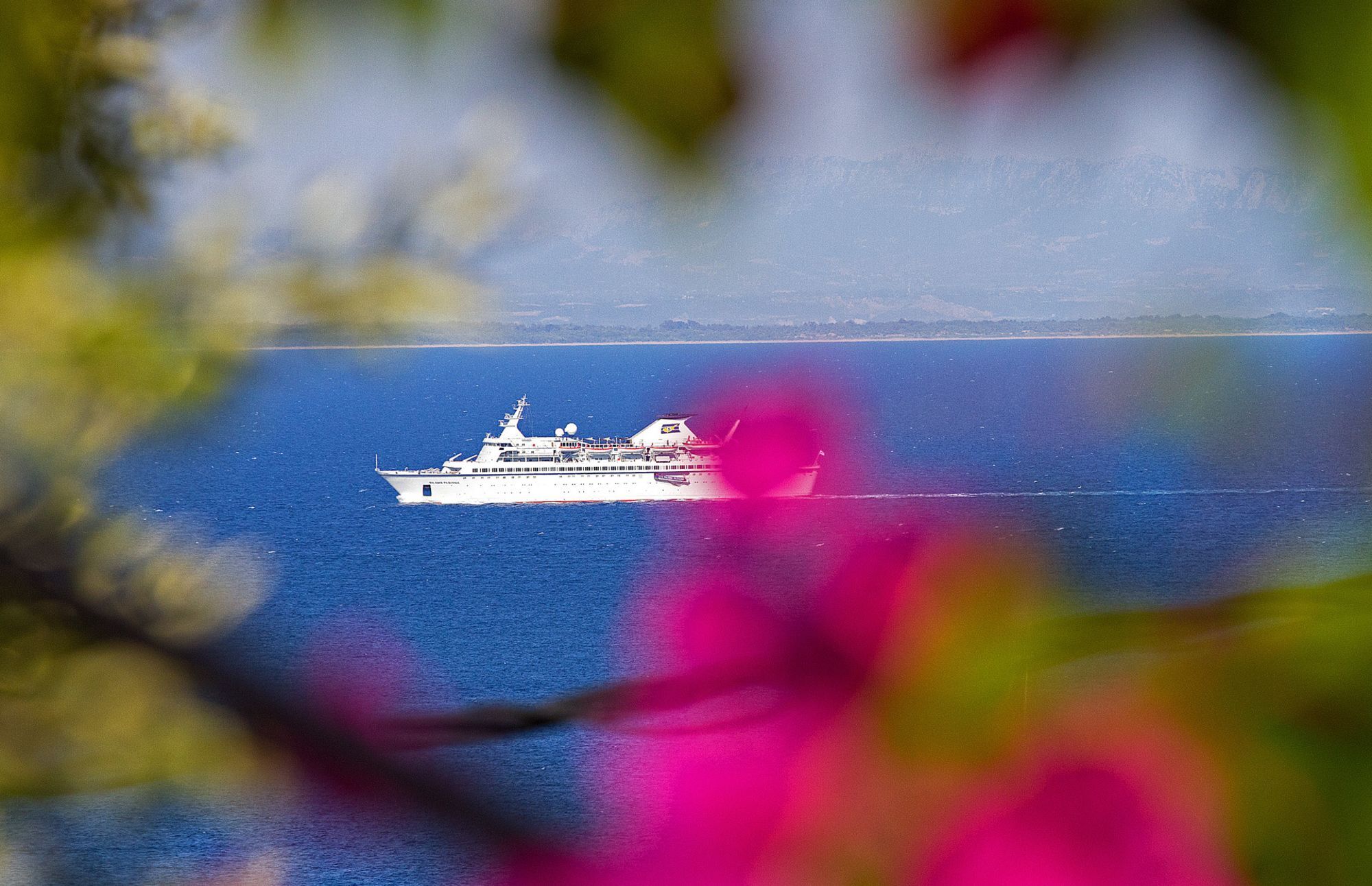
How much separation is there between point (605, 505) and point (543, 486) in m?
3.39

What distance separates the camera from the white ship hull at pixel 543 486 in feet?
87.9

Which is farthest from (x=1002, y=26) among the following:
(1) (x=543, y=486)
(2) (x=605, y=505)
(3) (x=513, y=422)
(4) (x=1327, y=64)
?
(2) (x=605, y=505)

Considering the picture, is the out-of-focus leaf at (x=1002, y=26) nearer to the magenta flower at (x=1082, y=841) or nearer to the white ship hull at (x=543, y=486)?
the magenta flower at (x=1082, y=841)

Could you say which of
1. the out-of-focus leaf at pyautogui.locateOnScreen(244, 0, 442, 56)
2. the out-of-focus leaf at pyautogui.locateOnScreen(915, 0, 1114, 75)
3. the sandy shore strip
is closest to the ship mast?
the sandy shore strip

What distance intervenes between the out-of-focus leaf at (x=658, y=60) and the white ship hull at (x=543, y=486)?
25392 mm

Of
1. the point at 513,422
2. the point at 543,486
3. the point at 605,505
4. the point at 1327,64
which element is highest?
the point at 1327,64

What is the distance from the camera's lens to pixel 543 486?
27.5 metres

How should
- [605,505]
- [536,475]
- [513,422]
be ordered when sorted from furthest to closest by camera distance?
[605,505]
[536,475]
[513,422]

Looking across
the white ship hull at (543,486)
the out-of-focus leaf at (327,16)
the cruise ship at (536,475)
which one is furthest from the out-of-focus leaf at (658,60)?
the white ship hull at (543,486)

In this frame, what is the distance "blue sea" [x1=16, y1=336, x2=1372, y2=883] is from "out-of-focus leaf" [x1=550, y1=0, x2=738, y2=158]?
0.55 ft

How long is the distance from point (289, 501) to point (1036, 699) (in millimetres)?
32681

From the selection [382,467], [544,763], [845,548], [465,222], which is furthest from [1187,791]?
[382,467]

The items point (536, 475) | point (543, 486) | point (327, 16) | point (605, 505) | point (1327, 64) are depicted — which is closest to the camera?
point (1327, 64)

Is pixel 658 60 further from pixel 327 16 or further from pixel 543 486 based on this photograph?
pixel 543 486
